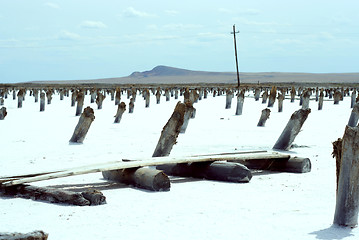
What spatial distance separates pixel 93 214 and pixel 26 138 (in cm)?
922

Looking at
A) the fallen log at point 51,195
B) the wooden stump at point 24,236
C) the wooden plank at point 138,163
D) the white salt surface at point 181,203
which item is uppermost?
the wooden stump at point 24,236

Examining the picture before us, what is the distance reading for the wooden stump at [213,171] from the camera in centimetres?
909

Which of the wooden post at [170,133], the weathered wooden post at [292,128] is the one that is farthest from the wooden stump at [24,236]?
the weathered wooden post at [292,128]

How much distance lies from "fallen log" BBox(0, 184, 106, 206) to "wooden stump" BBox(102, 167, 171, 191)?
1.07 m

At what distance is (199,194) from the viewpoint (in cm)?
815

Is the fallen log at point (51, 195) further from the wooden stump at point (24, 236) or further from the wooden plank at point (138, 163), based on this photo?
the wooden stump at point (24, 236)

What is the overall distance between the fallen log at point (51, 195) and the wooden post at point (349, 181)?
9.60ft

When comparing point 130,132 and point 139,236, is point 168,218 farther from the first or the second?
point 130,132

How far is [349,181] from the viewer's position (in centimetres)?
614

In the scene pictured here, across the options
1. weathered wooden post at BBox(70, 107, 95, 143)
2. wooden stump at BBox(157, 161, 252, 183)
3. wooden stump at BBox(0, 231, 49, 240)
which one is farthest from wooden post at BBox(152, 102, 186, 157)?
wooden stump at BBox(0, 231, 49, 240)

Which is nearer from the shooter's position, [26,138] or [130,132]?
[26,138]

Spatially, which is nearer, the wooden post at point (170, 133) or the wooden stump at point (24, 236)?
the wooden stump at point (24, 236)

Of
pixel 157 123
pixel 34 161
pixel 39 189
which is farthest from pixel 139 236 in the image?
pixel 157 123

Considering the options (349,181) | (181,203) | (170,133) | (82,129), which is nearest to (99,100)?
(82,129)
